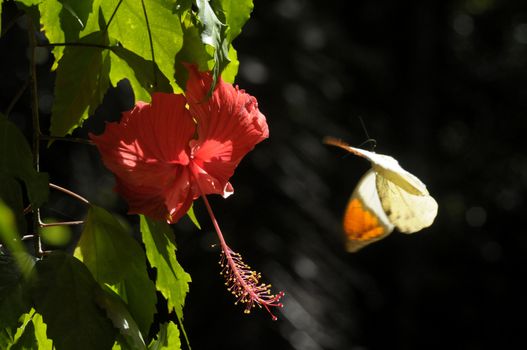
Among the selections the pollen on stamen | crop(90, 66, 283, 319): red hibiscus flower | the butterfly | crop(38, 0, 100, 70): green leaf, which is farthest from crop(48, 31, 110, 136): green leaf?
the butterfly

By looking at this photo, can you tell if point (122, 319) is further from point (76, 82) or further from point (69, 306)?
point (76, 82)

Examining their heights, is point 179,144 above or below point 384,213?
above

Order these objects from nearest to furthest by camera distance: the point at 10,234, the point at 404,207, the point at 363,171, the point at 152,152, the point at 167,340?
the point at 10,234, the point at 152,152, the point at 167,340, the point at 404,207, the point at 363,171

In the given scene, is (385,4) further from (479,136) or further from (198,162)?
(198,162)

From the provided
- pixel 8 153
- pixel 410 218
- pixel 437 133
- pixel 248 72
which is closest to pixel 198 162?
pixel 8 153

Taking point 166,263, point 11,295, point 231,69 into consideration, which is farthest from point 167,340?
point 231,69

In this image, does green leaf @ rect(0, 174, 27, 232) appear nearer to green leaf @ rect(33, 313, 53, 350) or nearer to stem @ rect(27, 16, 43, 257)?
stem @ rect(27, 16, 43, 257)
